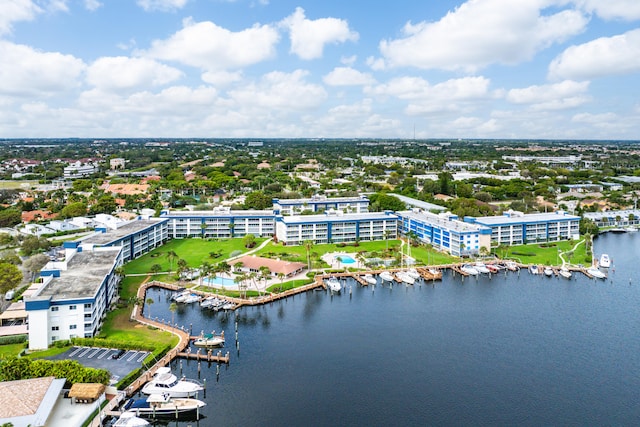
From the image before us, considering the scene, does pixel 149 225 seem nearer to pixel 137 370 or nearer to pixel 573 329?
pixel 137 370

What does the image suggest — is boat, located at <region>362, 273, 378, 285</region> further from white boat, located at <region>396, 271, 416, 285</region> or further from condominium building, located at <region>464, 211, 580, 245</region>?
condominium building, located at <region>464, 211, 580, 245</region>

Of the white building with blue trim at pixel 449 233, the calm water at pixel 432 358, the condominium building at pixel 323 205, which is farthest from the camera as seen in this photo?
the condominium building at pixel 323 205

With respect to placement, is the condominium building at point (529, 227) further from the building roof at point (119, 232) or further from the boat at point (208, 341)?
the building roof at point (119, 232)

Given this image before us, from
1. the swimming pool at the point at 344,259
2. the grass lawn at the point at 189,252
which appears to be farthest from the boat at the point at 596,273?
the grass lawn at the point at 189,252

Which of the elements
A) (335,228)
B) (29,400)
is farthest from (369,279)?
(29,400)

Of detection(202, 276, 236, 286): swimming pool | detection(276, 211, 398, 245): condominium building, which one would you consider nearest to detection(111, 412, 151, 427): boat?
detection(202, 276, 236, 286): swimming pool

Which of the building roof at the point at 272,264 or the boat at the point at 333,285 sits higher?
the building roof at the point at 272,264

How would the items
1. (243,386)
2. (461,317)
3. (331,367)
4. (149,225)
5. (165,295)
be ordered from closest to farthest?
(243,386), (331,367), (461,317), (165,295), (149,225)

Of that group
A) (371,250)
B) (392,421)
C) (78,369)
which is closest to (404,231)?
(371,250)
